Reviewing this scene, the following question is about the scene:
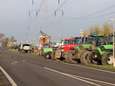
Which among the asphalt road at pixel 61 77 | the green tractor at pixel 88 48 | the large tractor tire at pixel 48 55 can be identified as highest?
the green tractor at pixel 88 48

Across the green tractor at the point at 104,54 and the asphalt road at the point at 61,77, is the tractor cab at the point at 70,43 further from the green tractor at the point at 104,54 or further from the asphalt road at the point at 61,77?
the asphalt road at the point at 61,77

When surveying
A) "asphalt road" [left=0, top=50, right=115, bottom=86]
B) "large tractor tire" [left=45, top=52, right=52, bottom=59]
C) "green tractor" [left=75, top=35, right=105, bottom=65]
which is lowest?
"asphalt road" [left=0, top=50, right=115, bottom=86]

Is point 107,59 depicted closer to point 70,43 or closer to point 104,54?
point 104,54

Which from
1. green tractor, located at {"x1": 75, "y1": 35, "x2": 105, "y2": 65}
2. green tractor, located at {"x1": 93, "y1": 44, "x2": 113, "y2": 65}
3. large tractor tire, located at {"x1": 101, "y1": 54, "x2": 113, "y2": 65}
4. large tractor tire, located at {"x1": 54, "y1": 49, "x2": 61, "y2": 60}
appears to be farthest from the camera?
large tractor tire, located at {"x1": 54, "y1": 49, "x2": 61, "y2": 60}

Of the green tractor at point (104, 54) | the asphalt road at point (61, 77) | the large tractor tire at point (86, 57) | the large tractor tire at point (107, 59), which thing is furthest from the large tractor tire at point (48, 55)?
the asphalt road at point (61, 77)


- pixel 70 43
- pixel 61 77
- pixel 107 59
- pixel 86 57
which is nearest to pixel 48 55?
pixel 70 43

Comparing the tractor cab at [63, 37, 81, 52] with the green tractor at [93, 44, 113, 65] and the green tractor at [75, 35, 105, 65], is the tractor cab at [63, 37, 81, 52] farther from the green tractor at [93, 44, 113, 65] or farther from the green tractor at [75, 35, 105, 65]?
the green tractor at [93, 44, 113, 65]

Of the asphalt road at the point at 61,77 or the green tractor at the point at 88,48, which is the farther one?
the green tractor at the point at 88,48

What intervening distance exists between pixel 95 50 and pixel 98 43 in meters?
1.16

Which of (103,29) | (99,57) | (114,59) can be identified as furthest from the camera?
(103,29)

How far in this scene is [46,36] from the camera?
8519 centimetres

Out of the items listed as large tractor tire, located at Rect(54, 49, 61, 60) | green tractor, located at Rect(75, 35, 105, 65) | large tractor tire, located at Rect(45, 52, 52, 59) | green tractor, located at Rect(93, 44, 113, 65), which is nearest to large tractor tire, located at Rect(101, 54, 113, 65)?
green tractor, located at Rect(93, 44, 113, 65)

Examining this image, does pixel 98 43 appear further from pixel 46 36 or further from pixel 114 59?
pixel 46 36


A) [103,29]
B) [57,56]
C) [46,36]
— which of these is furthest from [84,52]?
[103,29]
